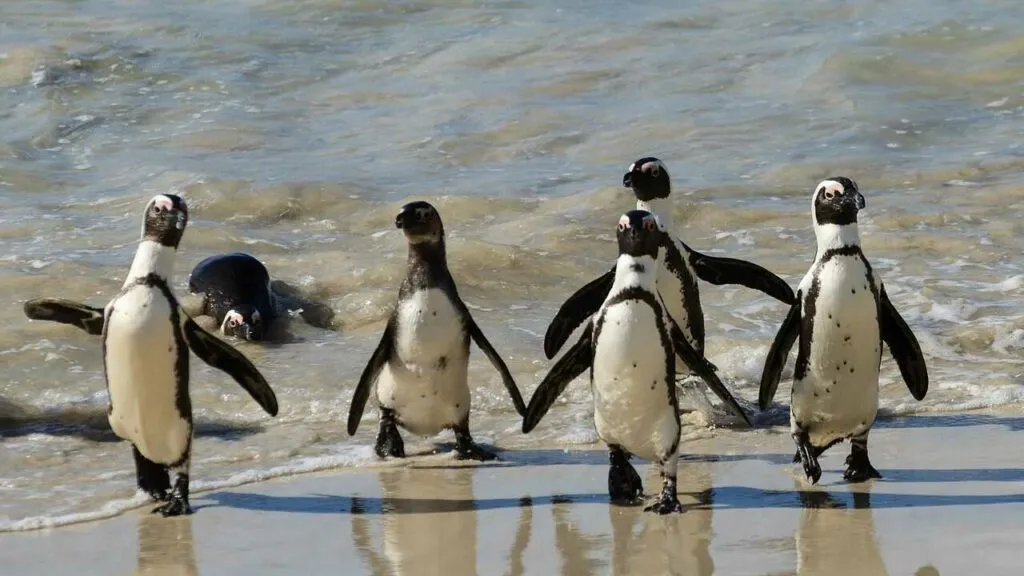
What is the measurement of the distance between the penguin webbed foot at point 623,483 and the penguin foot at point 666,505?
4.4 inches

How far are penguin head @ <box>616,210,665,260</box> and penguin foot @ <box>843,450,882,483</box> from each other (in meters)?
0.94

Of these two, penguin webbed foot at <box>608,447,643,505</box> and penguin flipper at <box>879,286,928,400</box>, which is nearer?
penguin webbed foot at <box>608,447,643,505</box>

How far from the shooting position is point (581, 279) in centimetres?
868

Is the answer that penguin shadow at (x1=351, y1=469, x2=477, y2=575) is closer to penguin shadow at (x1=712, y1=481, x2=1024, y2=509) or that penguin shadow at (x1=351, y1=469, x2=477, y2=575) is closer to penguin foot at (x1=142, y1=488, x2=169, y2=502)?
penguin foot at (x1=142, y1=488, x2=169, y2=502)

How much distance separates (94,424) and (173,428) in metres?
1.27

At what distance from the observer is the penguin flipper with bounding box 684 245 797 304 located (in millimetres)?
6086

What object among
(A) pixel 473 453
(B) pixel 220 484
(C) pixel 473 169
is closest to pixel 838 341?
(A) pixel 473 453

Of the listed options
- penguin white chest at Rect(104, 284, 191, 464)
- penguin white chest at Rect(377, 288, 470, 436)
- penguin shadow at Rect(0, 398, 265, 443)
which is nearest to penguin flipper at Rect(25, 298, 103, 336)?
penguin white chest at Rect(104, 284, 191, 464)

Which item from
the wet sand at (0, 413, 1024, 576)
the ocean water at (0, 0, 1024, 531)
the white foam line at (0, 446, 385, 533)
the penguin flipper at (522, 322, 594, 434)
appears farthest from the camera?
the ocean water at (0, 0, 1024, 531)

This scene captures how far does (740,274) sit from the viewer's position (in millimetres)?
6207

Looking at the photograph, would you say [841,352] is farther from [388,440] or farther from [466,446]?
[388,440]

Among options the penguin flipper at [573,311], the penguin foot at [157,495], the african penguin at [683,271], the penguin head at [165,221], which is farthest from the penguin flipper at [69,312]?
the african penguin at [683,271]

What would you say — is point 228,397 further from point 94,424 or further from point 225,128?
point 225,128

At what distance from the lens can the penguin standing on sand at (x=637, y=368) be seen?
15.9ft
